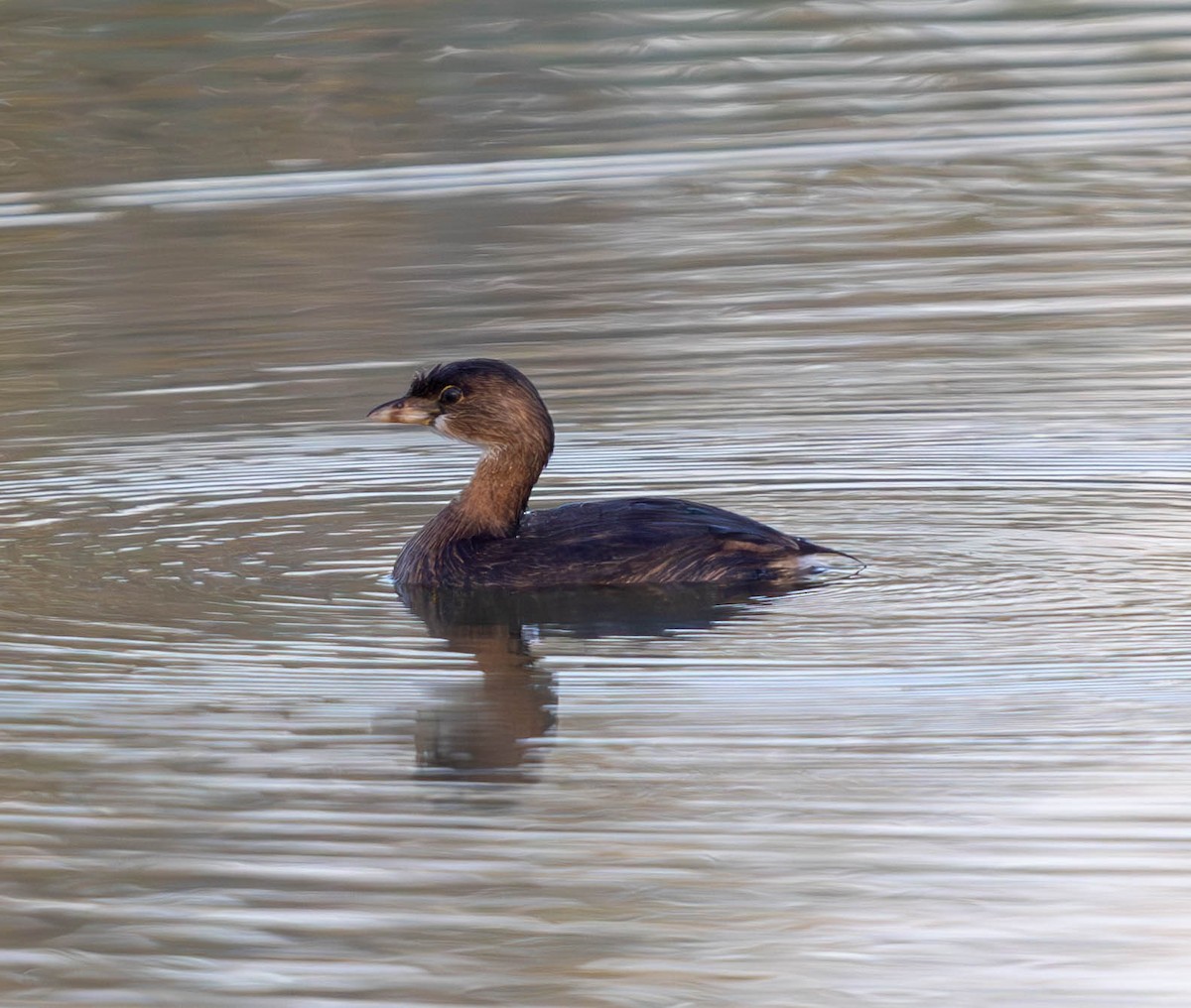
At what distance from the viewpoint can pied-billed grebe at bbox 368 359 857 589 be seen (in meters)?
9.03

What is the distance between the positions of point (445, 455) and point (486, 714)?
4045mm

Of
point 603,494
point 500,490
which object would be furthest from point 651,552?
point 603,494

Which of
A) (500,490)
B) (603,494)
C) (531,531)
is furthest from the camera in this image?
(603,494)

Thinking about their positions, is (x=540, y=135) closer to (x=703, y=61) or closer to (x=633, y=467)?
(x=703, y=61)

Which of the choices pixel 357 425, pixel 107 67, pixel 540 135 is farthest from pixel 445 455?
pixel 107 67

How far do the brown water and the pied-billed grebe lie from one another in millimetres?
164

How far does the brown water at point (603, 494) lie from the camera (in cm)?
601

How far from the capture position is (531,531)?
9414mm

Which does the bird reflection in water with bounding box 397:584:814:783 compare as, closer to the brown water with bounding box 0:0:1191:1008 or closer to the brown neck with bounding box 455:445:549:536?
the brown water with bounding box 0:0:1191:1008

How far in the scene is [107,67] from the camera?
71.3ft

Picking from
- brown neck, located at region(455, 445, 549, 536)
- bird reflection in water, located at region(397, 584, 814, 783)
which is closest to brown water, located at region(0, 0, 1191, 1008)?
bird reflection in water, located at region(397, 584, 814, 783)

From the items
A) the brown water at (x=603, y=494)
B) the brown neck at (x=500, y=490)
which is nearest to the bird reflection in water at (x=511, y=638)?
the brown water at (x=603, y=494)

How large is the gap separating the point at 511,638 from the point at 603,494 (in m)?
1.97

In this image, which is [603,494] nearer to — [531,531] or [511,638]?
[531,531]
